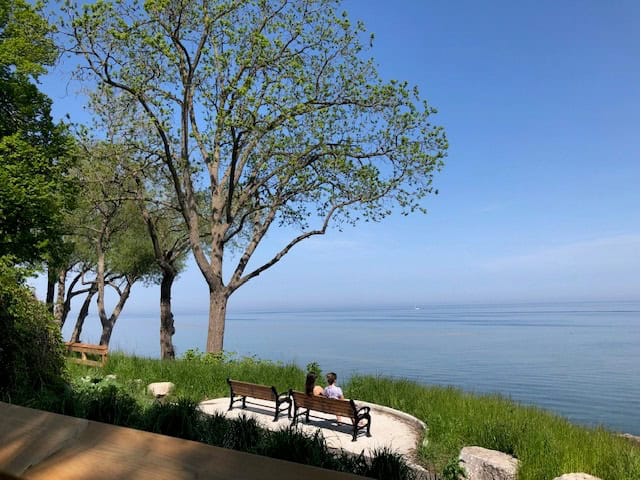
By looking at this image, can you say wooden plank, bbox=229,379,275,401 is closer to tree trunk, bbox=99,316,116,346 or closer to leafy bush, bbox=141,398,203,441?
leafy bush, bbox=141,398,203,441

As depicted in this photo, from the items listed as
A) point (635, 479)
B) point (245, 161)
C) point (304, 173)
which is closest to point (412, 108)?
point (304, 173)

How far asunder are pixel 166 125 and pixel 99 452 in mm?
16040

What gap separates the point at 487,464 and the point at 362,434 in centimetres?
230

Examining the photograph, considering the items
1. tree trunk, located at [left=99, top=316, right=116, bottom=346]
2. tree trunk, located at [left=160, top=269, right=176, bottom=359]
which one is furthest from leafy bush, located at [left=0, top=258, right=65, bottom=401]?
tree trunk, located at [left=99, top=316, right=116, bottom=346]

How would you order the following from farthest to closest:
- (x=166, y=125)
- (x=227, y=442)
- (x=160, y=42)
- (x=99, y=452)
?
1. (x=166, y=125)
2. (x=160, y=42)
3. (x=227, y=442)
4. (x=99, y=452)

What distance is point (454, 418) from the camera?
8688 mm

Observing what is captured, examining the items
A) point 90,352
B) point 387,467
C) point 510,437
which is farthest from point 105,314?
point 387,467

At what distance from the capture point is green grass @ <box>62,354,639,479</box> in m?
6.68

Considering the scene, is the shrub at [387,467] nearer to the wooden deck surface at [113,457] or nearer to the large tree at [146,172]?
the wooden deck surface at [113,457]

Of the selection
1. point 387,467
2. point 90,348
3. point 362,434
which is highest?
point 387,467

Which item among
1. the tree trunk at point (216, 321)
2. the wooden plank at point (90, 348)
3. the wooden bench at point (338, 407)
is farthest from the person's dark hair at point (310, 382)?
the tree trunk at point (216, 321)

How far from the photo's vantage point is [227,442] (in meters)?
3.96

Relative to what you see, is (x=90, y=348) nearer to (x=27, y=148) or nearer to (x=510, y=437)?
(x=27, y=148)

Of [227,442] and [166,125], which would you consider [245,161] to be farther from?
[227,442]
